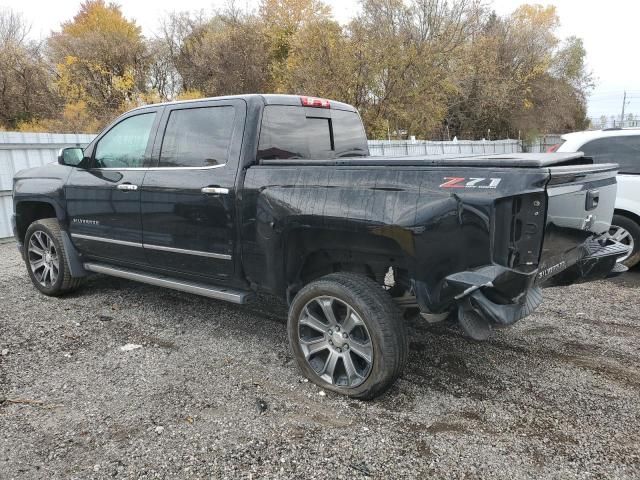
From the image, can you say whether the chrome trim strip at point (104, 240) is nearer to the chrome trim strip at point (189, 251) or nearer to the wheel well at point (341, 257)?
the chrome trim strip at point (189, 251)

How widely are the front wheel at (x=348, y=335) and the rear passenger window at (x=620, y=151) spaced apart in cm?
448

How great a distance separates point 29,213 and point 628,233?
274 inches

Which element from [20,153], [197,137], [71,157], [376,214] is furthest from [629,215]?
[20,153]

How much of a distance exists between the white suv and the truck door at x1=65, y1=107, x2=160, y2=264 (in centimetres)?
521

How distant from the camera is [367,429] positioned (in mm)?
2865

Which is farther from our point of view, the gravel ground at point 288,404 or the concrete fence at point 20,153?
the concrete fence at point 20,153

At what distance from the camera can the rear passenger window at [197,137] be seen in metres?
3.78

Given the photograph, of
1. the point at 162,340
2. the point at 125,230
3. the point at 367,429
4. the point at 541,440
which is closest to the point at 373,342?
the point at 367,429

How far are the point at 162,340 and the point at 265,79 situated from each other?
24.2 metres

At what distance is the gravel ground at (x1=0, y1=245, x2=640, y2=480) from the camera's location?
256 centimetres

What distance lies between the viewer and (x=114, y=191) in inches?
175

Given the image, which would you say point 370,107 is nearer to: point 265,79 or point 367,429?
point 265,79

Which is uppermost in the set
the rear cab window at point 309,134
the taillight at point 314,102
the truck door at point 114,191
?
the taillight at point 314,102

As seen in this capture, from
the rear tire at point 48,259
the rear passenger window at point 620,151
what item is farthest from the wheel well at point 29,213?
the rear passenger window at point 620,151
